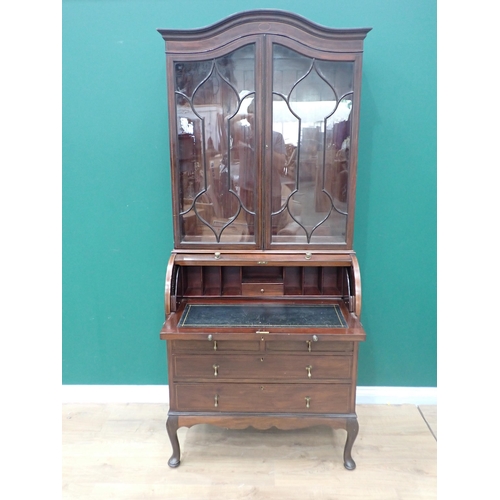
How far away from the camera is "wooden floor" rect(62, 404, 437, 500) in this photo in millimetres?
1648

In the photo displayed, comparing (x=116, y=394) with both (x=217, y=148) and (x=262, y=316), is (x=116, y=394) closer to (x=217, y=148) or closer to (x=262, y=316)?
(x=262, y=316)

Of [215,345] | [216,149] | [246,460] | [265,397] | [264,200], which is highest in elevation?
[216,149]

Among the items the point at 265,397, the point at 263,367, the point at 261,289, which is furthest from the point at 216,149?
the point at 265,397

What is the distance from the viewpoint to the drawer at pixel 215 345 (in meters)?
1.62

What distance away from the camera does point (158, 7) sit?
1898mm

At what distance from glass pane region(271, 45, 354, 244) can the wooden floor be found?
100 cm

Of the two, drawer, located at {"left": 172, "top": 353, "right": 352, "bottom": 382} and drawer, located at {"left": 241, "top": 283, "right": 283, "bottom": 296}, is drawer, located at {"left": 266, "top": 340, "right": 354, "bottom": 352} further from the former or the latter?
drawer, located at {"left": 241, "top": 283, "right": 283, "bottom": 296}

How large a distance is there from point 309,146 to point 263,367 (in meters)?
0.98

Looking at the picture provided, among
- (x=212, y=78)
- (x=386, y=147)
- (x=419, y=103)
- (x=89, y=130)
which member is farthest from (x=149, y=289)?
(x=419, y=103)

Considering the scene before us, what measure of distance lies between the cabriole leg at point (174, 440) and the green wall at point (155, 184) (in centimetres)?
55

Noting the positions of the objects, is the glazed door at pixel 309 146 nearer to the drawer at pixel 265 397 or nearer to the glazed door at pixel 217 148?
the glazed door at pixel 217 148

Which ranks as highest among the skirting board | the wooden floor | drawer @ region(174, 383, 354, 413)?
drawer @ region(174, 383, 354, 413)

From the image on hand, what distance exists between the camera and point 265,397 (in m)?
1.67

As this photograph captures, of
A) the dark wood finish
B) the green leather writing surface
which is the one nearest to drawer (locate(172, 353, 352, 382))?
the dark wood finish
